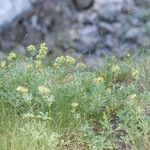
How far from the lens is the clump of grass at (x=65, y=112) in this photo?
2912 millimetres

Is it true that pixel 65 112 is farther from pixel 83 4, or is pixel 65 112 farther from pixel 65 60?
pixel 83 4

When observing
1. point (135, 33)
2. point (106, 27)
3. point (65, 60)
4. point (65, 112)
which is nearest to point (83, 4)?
point (106, 27)

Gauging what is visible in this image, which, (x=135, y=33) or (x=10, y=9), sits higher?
(x=10, y=9)

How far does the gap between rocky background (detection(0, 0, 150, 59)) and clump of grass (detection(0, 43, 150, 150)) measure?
1.31 metres

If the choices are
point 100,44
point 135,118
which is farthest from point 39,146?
point 100,44

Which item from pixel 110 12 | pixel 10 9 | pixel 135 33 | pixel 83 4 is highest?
pixel 10 9

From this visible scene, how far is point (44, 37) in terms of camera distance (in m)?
5.10

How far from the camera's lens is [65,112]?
3229 millimetres

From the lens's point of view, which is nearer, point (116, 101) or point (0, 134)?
point (0, 134)

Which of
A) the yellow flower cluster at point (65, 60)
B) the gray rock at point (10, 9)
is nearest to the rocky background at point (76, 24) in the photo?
the gray rock at point (10, 9)

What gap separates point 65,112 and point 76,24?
6.75ft

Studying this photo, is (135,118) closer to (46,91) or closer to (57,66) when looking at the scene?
(46,91)

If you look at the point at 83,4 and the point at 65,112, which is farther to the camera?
the point at 83,4

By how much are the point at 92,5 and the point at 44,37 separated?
2.01ft
